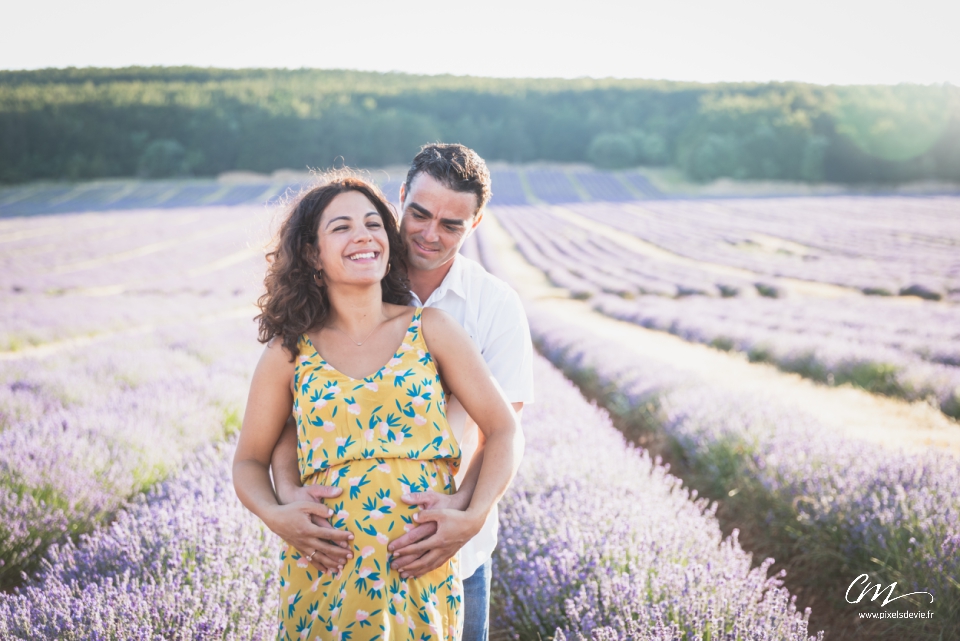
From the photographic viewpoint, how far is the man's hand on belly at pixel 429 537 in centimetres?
131

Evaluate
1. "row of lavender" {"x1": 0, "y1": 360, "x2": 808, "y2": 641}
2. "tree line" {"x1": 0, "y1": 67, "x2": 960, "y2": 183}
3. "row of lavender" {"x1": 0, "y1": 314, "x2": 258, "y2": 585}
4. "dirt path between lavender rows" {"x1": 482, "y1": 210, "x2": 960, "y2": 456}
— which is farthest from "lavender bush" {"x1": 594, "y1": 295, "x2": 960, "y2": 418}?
"tree line" {"x1": 0, "y1": 67, "x2": 960, "y2": 183}

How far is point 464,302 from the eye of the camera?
5.57 feet

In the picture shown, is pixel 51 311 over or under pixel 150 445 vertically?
under

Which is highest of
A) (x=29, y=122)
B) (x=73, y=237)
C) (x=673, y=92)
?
(x=673, y=92)

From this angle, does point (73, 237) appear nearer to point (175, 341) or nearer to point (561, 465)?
point (175, 341)

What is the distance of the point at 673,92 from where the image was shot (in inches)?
3076

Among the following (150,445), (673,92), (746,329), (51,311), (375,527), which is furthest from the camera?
(673,92)

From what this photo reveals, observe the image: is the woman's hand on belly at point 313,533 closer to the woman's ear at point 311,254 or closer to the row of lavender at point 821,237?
the woman's ear at point 311,254

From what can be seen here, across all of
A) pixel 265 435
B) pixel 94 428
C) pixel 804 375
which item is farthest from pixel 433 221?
pixel 804 375

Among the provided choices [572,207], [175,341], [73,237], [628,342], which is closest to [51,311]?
[175,341]

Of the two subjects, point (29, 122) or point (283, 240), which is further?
point (29, 122)

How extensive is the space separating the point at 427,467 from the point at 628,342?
8.45m

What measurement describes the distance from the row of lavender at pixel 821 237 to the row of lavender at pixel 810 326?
2.65m

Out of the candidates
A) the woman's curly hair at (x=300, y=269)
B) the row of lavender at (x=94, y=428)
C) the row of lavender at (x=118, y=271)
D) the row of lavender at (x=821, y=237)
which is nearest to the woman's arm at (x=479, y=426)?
the woman's curly hair at (x=300, y=269)
